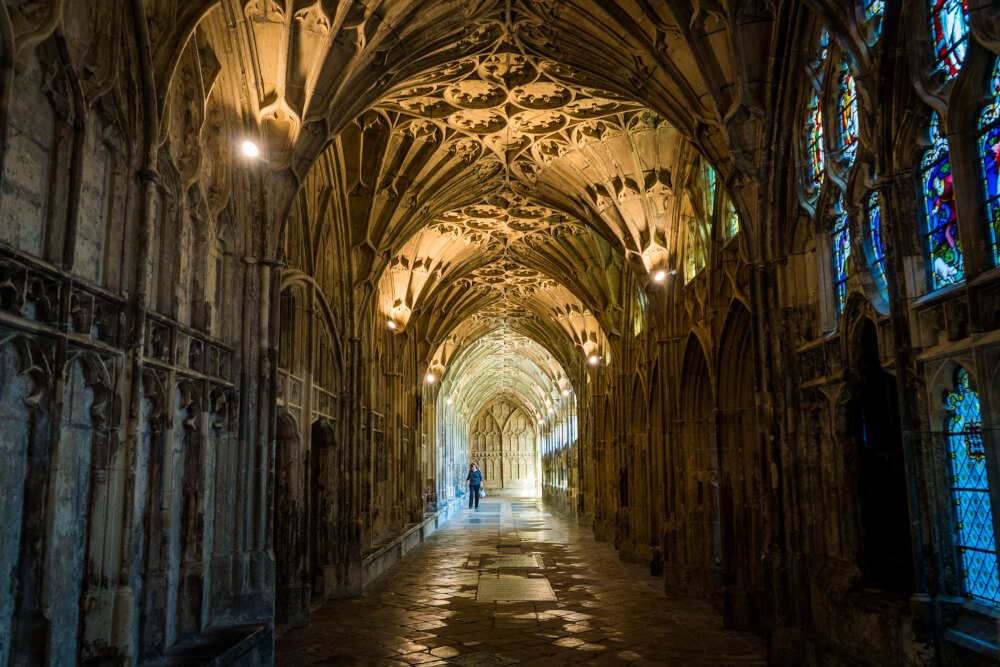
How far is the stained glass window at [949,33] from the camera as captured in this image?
16.5 ft

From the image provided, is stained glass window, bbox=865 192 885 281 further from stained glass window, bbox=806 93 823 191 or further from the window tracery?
the window tracery

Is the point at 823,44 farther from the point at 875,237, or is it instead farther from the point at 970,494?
the point at 970,494

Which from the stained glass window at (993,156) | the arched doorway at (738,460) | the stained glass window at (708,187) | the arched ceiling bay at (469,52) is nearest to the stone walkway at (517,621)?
the arched doorway at (738,460)

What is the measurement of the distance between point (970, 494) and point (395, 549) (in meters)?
13.8

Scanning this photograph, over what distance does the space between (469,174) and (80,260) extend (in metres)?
11.6

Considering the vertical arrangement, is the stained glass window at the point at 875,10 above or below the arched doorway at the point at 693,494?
above

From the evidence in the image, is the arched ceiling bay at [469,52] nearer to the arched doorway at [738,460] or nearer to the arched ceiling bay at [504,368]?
the arched doorway at [738,460]

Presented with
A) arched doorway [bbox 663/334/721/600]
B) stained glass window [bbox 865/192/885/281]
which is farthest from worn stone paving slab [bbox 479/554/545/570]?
stained glass window [bbox 865/192/885/281]

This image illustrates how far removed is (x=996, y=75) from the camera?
4816 mm

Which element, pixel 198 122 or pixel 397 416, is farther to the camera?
pixel 397 416

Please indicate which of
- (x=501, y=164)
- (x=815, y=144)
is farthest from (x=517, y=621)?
(x=501, y=164)

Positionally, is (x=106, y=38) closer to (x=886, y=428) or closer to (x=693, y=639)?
(x=886, y=428)

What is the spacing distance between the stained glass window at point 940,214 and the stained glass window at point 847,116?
1.45 meters

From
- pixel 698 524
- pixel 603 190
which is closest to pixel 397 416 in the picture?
pixel 603 190
